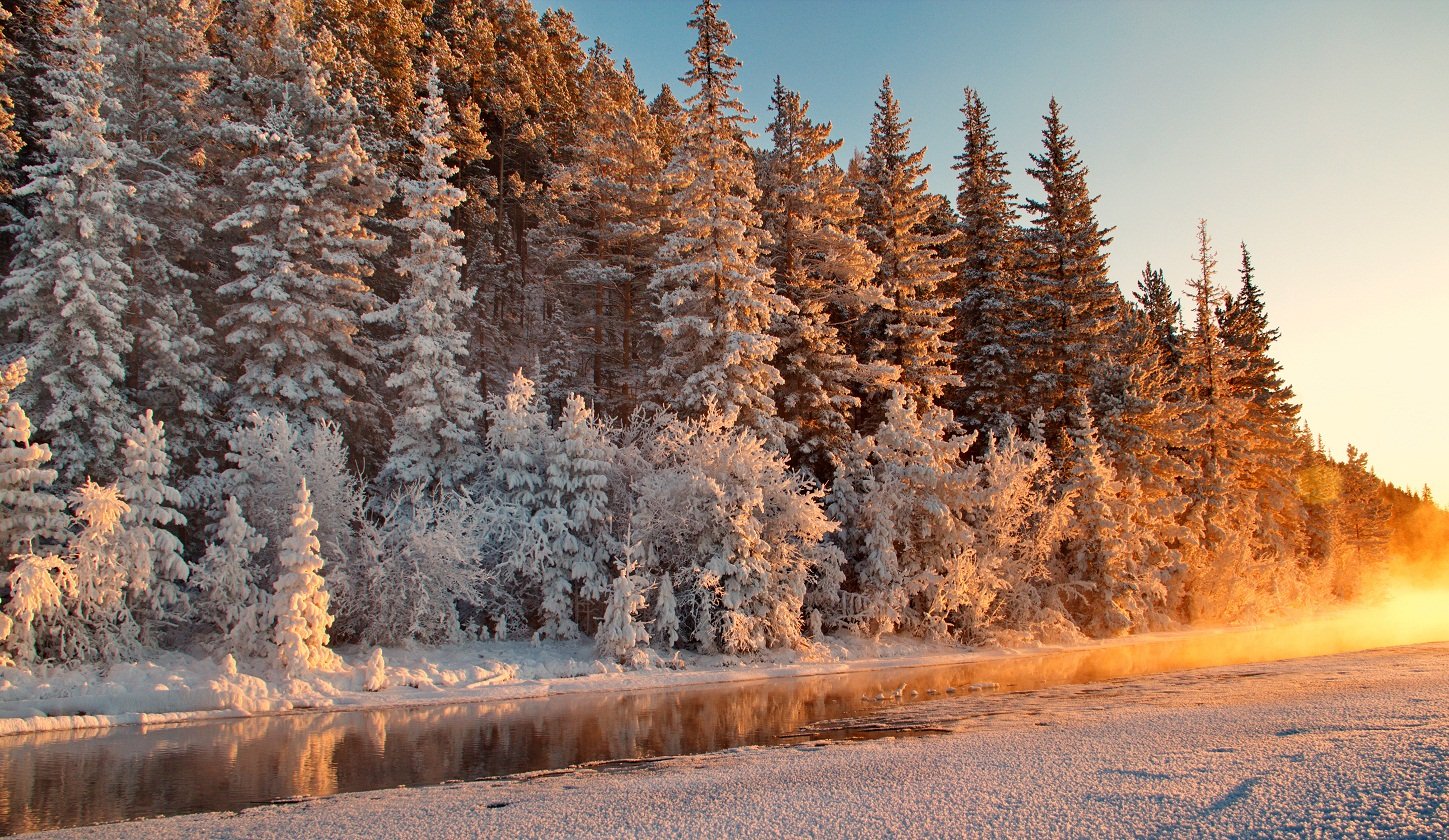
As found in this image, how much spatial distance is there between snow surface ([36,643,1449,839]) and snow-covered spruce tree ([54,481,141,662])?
48.0 feet

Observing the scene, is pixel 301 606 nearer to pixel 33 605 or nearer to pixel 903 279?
pixel 33 605

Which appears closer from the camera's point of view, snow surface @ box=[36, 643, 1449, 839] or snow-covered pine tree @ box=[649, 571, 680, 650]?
snow surface @ box=[36, 643, 1449, 839]

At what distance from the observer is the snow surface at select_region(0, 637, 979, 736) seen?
20328 millimetres

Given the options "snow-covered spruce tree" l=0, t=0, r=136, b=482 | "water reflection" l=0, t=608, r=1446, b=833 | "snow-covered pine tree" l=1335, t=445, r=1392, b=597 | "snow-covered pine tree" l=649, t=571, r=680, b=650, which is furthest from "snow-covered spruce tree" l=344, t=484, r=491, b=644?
"snow-covered pine tree" l=1335, t=445, r=1392, b=597

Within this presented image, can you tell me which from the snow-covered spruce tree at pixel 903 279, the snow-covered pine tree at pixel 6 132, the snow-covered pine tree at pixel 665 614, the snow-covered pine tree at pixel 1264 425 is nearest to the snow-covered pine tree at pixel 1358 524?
the snow-covered pine tree at pixel 1264 425

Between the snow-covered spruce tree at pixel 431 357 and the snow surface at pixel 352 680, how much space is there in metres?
6.76

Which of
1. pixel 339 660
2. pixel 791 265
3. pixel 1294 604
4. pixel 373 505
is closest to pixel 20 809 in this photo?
pixel 339 660

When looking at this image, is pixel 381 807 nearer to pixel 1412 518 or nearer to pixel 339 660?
pixel 339 660

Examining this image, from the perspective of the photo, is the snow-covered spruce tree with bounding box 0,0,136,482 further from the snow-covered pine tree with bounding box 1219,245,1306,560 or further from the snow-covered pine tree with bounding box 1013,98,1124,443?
the snow-covered pine tree with bounding box 1219,245,1306,560

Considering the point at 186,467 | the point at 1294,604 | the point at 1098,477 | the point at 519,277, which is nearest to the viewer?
the point at 186,467

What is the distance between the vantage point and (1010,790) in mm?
10883

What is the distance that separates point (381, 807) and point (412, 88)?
4336 cm

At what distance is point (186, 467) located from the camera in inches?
1152

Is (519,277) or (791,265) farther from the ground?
(519,277)
